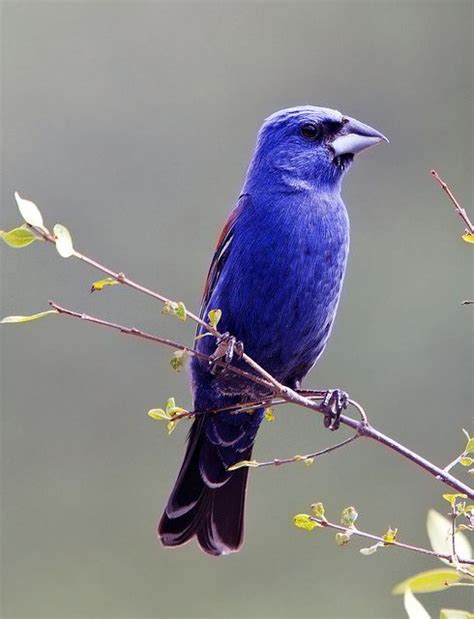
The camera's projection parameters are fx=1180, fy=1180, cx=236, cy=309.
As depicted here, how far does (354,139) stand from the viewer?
3.74m

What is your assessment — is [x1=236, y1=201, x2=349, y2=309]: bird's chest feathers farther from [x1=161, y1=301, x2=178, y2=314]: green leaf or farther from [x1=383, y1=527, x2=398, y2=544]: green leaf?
[x1=383, y1=527, x2=398, y2=544]: green leaf

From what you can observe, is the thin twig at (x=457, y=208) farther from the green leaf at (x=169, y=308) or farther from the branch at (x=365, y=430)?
the green leaf at (x=169, y=308)

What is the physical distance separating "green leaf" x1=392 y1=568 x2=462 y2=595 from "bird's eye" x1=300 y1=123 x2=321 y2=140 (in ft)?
6.40

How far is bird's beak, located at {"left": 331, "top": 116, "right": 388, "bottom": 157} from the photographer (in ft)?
12.2

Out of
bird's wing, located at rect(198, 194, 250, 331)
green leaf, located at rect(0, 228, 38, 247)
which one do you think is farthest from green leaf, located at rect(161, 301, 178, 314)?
bird's wing, located at rect(198, 194, 250, 331)

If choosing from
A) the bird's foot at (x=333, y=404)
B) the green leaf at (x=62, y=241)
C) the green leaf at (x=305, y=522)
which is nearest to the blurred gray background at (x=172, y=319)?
the bird's foot at (x=333, y=404)

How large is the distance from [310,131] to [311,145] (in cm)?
6

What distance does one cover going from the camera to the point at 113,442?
1023 cm

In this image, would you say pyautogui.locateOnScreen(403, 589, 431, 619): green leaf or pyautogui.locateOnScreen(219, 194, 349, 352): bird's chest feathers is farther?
pyautogui.locateOnScreen(219, 194, 349, 352): bird's chest feathers

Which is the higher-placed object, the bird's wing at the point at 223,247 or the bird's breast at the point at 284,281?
the bird's wing at the point at 223,247

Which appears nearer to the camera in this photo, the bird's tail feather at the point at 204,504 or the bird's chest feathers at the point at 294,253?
the bird's chest feathers at the point at 294,253

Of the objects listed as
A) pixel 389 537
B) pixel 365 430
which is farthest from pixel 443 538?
pixel 365 430

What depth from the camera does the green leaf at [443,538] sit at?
238 centimetres

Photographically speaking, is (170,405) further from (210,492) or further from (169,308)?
(210,492)
